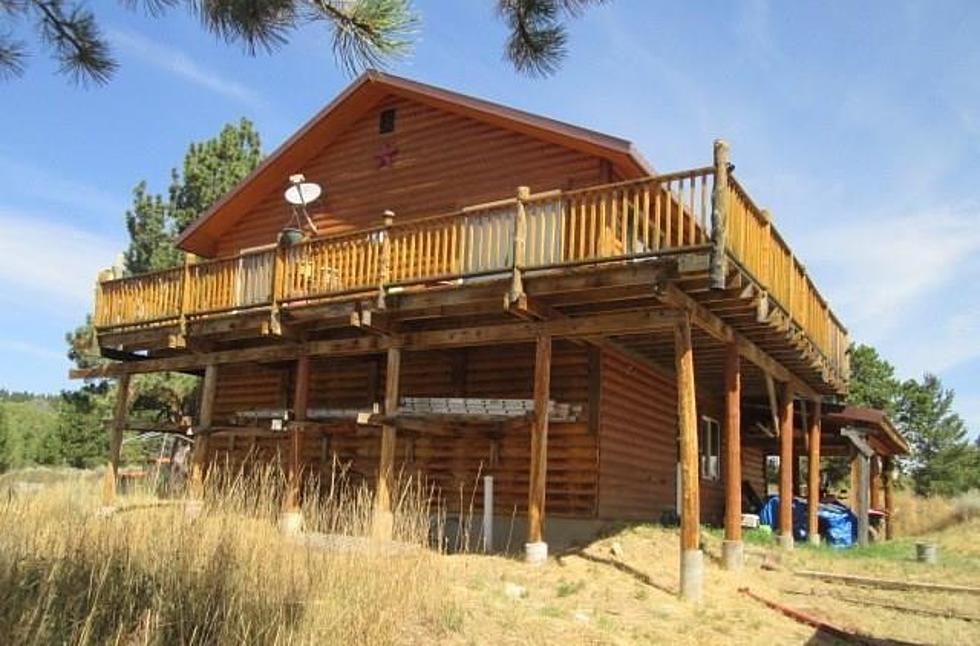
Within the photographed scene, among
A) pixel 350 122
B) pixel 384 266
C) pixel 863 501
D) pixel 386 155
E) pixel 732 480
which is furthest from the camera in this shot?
pixel 350 122

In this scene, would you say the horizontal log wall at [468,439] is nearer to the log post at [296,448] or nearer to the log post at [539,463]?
the log post at [296,448]

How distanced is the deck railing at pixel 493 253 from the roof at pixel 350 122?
928 millimetres

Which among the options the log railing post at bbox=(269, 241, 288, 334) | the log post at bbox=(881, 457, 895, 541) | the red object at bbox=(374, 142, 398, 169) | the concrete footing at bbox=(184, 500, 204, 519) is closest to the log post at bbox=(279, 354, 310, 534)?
the log railing post at bbox=(269, 241, 288, 334)

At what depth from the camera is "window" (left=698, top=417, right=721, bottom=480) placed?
17672 mm

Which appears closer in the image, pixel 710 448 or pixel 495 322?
pixel 495 322

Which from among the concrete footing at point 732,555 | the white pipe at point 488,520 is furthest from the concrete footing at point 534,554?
the concrete footing at point 732,555

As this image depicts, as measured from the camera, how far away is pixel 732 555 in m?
11.5

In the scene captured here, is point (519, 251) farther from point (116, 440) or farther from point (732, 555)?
point (116, 440)

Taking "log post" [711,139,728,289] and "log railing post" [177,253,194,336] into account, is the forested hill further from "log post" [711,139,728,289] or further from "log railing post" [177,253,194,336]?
"log post" [711,139,728,289]

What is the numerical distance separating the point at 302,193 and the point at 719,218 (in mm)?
9450

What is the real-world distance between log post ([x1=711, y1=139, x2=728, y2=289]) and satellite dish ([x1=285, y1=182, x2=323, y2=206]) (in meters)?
9.04

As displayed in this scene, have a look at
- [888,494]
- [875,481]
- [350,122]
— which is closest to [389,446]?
[350,122]

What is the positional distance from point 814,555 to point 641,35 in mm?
10280

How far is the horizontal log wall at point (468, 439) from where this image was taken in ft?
44.3
